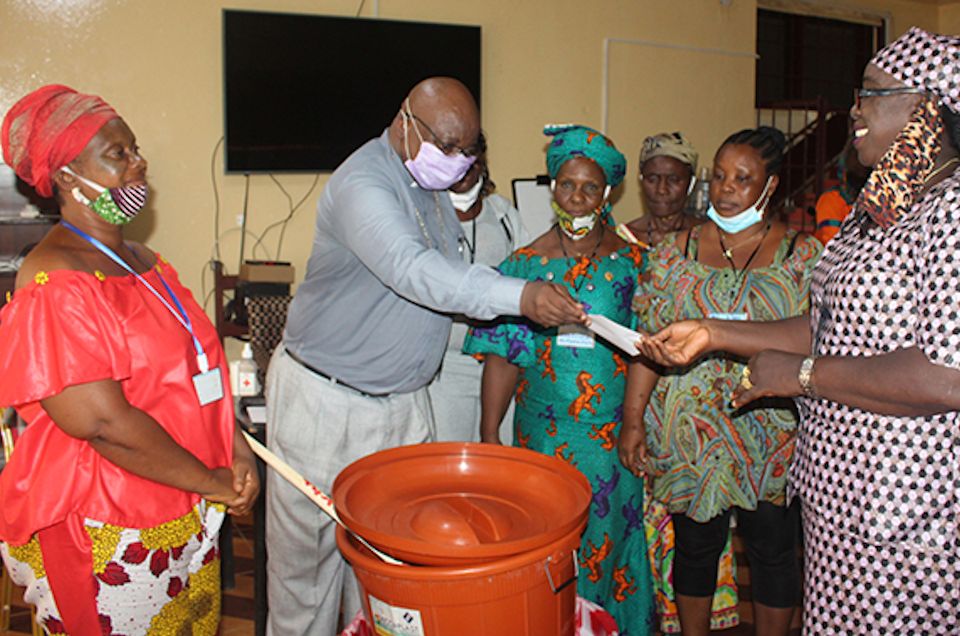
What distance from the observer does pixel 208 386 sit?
1.95m

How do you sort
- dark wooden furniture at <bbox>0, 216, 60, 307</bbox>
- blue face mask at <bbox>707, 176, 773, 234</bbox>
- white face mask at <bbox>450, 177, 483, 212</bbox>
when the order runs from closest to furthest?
blue face mask at <bbox>707, 176, 773, 234</bbox> → white face mask at <bbox>450, 177, 483, 212</bbox> → dark wooden furniture at <bbox>0, 216, 60, 307</bbox>

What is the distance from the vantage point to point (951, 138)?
160 cm

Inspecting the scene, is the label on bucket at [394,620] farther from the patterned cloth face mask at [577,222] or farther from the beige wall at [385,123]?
the beige wall at [385,123]

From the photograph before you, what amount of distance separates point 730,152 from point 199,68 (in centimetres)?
355

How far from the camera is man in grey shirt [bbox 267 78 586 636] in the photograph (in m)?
2.19

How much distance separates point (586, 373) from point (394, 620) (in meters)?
1.33

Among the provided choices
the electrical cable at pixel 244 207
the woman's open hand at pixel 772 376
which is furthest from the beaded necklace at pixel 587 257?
the electrical cable at pixel 244 207

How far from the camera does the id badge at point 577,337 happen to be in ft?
8.68

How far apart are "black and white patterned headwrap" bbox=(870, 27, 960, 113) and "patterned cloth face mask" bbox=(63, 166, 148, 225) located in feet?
5.22

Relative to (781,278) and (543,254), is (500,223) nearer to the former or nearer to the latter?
(543,254)

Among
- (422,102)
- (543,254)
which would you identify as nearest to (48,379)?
(422,102)

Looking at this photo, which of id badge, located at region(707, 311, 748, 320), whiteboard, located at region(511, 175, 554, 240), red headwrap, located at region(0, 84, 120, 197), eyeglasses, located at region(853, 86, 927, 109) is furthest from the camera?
whiteboard, located at region(511, 175, 554, 240)

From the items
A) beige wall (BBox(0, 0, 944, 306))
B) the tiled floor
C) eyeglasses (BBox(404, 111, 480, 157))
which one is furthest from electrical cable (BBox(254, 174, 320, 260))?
eyeglasses (BBox(404, 111, 480, 157))

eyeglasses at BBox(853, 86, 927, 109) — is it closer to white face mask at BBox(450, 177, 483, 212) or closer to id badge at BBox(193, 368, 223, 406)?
id badge at BBox(193, 368, 223, 406)
